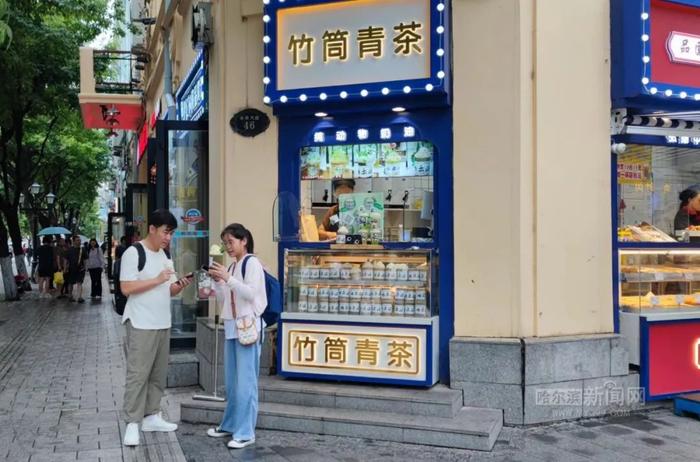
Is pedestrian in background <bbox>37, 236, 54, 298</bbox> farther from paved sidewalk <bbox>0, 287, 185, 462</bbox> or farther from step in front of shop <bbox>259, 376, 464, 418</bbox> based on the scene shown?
step in front of shop <bbox>259, 376, 464, 418</bbox>

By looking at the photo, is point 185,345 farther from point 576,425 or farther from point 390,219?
point 576,425

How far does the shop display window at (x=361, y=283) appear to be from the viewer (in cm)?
600

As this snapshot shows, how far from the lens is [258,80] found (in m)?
6.71

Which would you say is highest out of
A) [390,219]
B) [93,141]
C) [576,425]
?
[93,141]

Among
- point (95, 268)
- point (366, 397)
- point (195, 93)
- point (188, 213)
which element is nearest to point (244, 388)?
point (366, 397)

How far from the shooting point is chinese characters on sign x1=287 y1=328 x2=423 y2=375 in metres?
5.71

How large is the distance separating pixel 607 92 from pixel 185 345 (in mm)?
5583

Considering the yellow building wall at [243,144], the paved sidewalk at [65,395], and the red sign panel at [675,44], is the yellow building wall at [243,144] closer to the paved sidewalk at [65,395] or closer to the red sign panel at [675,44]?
the paved sidewalk at [65,395]

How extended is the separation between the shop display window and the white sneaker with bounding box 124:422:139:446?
1819 mm

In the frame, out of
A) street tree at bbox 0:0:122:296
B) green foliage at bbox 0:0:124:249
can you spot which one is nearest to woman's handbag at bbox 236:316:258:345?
green foliage at bbox 0:0:124:249

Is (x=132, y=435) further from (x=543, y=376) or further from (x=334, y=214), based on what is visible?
(x=543, y=376)

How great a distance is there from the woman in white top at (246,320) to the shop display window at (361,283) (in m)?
1.05

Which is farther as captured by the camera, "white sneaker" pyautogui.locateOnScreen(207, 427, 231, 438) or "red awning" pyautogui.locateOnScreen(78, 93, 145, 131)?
"red awning" pyautogui.locateOnScreen(78, 93, 145, 131)

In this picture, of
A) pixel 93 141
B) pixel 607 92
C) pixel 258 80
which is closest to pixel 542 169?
pixel 607 92
